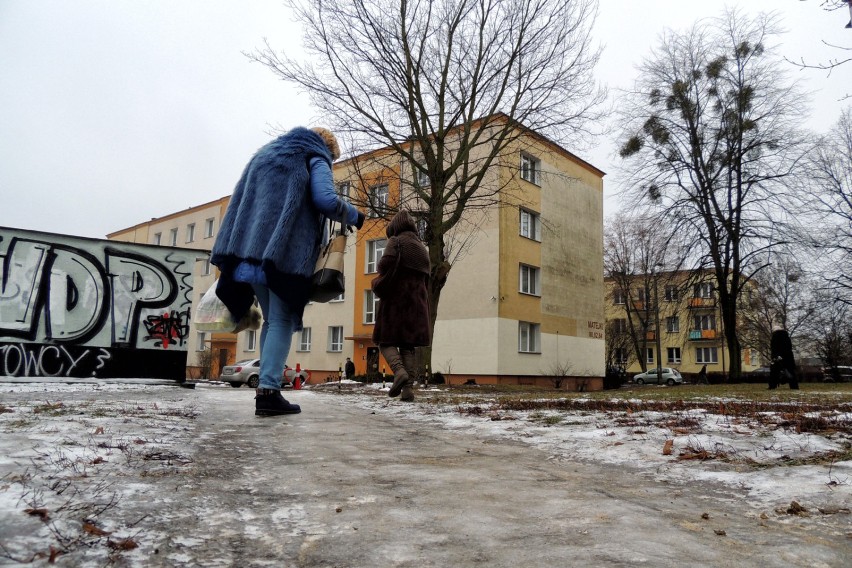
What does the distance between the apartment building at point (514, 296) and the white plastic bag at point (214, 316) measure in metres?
16.6

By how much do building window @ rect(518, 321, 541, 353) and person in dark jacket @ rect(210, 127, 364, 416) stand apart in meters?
25.0

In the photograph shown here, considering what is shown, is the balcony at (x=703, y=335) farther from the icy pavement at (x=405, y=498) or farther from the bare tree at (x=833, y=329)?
the icy pavement at (x=405, y=498)

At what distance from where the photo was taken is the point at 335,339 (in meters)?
34.6

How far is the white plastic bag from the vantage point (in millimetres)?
4762

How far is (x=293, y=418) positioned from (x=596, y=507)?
2.84 m

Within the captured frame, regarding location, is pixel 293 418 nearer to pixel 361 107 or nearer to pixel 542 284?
Result: pixel 361 107

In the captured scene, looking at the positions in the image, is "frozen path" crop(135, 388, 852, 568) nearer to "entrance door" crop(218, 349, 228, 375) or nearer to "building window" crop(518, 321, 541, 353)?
"building window" crop(518, 321, 541, 353)

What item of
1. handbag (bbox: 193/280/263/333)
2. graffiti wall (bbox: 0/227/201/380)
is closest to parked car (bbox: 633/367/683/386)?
graffiti wall (bbox: 0/227/201/380)

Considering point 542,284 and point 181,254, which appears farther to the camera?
point 542,284

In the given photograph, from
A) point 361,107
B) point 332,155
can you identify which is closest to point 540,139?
point 361,107

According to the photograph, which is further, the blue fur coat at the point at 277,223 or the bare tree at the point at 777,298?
the bare tree at the point at 777,298

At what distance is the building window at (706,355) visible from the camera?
62972 millimetres

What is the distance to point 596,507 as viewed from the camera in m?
2.05

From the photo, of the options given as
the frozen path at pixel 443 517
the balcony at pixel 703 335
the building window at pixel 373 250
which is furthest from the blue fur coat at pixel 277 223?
the balcony at pixel 703 335
